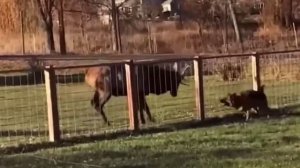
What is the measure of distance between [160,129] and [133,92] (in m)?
0.84

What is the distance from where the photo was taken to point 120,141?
13852mm

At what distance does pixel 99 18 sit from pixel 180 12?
1251cm

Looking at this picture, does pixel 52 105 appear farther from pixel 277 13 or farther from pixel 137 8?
pixel 137 8

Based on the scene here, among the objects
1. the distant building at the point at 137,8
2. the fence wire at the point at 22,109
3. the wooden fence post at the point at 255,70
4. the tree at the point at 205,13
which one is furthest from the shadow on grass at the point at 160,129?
the distant building at the point at 137,8

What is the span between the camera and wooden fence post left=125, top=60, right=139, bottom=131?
15.5 meters

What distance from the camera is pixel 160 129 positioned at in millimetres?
15625

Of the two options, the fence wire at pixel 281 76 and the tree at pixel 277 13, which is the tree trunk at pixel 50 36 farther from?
the fence wire at pixel 281 76

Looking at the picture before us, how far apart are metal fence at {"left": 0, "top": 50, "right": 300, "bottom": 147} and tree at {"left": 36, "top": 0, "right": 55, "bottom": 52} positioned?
22.3m

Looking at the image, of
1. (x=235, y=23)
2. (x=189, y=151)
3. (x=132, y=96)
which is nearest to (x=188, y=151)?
(x=189, y=151)

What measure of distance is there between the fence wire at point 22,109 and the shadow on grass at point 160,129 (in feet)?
1.65

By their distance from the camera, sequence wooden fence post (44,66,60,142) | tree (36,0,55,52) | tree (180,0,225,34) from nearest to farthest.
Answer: wooden fence post (44,66,60,142)
tree (36,0,55,52)
tree (180,0,225,34)

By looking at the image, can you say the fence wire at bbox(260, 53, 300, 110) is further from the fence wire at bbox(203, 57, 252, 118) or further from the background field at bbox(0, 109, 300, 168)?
the background field at bbox(0, 109, 300, 168)

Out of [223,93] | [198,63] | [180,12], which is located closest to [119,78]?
[198,63]

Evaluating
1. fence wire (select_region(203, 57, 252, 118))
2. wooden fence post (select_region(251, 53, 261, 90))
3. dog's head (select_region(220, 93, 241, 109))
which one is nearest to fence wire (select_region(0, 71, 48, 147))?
dog's head (select_region(220, 93, 241, 109))
